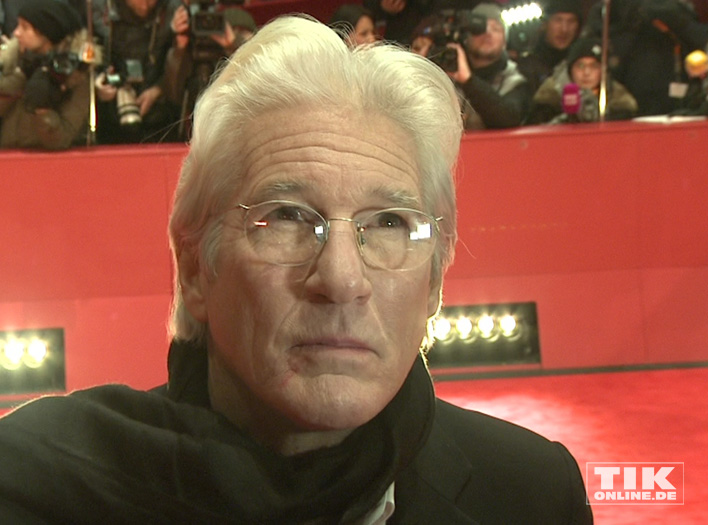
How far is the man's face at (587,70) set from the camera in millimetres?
4816

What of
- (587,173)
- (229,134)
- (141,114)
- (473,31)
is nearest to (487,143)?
(587,173)

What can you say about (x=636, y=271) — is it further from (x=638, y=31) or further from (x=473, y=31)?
(x=638, y=31)

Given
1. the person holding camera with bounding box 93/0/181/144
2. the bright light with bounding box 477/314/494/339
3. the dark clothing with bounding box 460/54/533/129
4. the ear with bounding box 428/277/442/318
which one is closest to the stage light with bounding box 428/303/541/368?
the bright light with bounding box 477/314/494/339

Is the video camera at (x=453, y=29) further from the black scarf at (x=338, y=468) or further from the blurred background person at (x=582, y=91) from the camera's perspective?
the black scarf at (x=338, y=468)

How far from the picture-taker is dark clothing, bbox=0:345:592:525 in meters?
1.05

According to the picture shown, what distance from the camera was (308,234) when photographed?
3.62 feet

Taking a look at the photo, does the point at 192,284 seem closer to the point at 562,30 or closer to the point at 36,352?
the point at 36,352

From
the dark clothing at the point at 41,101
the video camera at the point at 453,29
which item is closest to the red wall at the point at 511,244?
the dark clothing at the point at 41,101

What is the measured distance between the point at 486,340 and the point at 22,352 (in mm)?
1980

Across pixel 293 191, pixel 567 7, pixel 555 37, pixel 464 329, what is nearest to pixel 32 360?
pixel 464 329

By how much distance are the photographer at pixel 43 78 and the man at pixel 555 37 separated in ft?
7.82

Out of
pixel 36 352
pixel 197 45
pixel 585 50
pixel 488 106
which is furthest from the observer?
pixel 585 50

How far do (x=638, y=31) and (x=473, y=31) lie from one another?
1.22 metres

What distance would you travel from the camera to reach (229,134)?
1.17 meters
